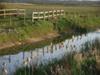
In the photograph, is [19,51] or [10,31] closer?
[19,51]

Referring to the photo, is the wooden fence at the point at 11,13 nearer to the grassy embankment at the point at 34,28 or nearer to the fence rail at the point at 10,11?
the fence rail at the point at 10,11

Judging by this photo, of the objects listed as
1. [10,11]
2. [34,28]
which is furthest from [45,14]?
[34,28]

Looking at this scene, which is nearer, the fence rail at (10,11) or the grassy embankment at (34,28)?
the grassy embankment at (34,28)

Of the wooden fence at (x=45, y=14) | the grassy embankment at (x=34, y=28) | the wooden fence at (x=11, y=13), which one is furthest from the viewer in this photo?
the wooden fence at (x=45, y=14)

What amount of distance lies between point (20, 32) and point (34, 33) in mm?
3253

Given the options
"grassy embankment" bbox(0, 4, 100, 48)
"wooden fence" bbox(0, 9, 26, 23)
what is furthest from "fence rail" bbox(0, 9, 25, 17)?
"grassy embankment" bbox(0, 4, 100, 48)

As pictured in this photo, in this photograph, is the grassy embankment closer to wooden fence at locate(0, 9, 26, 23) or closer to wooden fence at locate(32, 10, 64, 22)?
wooden fence at locate(0, 9, 26, 23)

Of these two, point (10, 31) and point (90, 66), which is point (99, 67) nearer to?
point (90, 66)

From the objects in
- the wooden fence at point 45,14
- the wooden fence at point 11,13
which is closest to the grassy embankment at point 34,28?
the wooden fence at point 11,13

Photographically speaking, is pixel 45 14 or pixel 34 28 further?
pixel 45 14

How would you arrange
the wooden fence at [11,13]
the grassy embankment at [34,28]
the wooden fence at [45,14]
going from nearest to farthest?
1. the grassy embankment at [34,28]
2. the wooden fence at [11,13]
3. the wooden fence at [45,14]

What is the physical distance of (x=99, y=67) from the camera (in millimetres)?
19578

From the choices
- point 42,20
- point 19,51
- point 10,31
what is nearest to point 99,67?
point 19,51

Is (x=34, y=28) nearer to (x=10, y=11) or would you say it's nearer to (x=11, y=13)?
(x=11, y=13)
